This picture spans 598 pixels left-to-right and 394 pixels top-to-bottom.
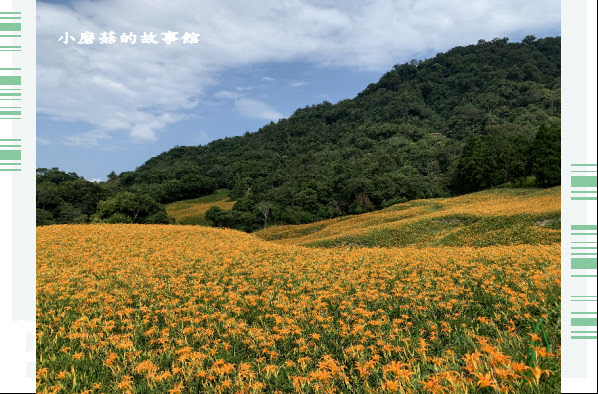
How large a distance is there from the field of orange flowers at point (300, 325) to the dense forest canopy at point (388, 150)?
3037 centimetres

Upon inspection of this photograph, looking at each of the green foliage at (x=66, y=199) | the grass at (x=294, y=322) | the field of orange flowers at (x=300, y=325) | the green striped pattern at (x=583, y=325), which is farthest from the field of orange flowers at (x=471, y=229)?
the green foliage at (x=66, y=199)

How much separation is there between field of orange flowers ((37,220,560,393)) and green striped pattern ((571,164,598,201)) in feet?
4.86

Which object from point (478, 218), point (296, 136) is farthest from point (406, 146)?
point (478, 218)

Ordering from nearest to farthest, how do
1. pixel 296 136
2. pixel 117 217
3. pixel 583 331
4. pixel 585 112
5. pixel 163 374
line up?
pixel 583 331 → pixel 585 112 → pixel 163 374 → pixel 117 217 → pixel 296 136

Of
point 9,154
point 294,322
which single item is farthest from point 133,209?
point 9,154

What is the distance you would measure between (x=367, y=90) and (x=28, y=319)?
554 ft

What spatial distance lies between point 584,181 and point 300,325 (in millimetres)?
4657

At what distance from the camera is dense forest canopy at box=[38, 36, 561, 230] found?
45478 mm

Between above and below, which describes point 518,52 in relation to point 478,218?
above

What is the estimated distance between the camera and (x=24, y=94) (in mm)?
→ 2070

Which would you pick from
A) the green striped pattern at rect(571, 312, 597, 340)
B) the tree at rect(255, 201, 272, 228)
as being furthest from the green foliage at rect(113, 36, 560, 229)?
the green striped pattern at rect(571, 312, 597, 340)

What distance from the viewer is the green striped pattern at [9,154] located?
200cm

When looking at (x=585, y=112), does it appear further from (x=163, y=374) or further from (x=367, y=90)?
(x=367, y=90)

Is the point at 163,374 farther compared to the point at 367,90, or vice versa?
the point at 367,90
